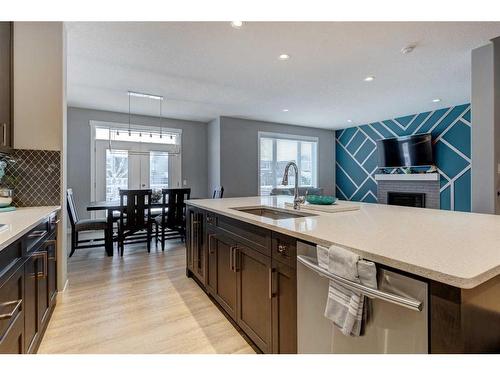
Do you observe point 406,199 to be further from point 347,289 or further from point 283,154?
point 347,289

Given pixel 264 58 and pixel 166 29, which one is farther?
pixel 264 58

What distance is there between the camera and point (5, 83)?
210 centimetres

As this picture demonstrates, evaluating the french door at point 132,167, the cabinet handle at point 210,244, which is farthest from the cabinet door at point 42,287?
the french door at point 132,167

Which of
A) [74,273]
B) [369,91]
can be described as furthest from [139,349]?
[369,91]

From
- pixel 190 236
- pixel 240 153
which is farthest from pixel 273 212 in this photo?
pixel 240 153

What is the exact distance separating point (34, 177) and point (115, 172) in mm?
3248

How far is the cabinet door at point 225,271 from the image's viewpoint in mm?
1910

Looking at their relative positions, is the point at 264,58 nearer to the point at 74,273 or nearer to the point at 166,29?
the point at 166,29

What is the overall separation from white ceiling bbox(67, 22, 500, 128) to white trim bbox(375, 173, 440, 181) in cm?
139

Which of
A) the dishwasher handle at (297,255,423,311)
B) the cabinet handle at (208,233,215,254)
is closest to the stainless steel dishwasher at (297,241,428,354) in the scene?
the dishwasher handle at (297,255,423,311)

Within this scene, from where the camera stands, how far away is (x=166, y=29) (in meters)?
2.44

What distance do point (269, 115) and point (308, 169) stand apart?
2288 mm

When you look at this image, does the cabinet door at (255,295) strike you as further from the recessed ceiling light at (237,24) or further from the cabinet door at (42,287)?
the recessed ceiling light at (237,24)

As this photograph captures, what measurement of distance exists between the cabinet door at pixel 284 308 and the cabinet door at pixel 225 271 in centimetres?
49
